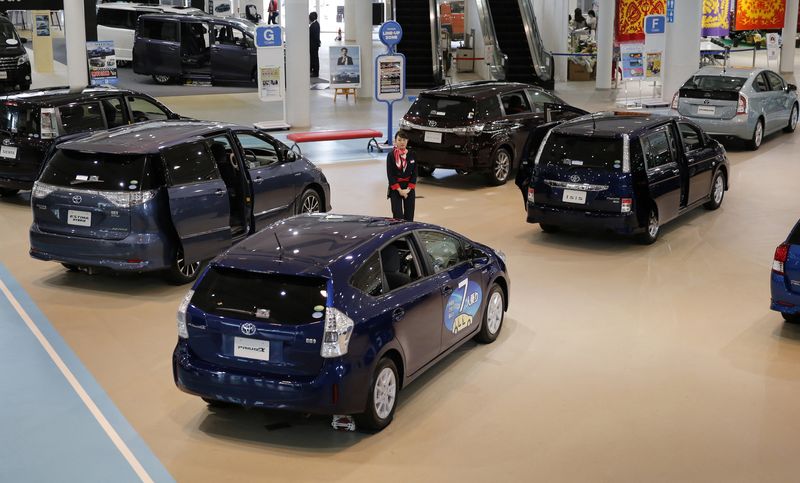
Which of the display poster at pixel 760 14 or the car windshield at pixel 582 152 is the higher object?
the display poster at pixel 760 14

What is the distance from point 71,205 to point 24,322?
4.08ft

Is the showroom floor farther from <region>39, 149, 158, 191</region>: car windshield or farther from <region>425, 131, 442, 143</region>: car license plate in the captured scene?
<region>425, 131, 442, 143</region>: car license plate

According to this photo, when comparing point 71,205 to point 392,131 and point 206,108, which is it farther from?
point 206,108

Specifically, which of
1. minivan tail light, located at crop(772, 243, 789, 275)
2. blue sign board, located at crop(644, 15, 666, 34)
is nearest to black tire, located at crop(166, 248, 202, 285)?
minivan tail light, located at crop(772, 243, 789, 275)

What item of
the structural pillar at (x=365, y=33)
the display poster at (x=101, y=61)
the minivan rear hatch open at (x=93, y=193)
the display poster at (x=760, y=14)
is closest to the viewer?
the minivan rear hatch open at (x=93, y=193)

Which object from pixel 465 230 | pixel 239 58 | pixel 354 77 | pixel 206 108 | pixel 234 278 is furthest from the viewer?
pixel 239 58

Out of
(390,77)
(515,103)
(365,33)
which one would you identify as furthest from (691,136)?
(365,33)

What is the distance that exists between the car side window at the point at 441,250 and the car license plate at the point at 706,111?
11665 mm

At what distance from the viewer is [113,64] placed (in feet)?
65.5

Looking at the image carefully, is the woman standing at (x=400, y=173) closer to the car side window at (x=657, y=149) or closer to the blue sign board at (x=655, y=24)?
the car side window at (x=657, y=149)

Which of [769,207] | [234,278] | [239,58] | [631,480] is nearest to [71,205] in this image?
[234,278]

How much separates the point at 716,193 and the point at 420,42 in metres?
16.9

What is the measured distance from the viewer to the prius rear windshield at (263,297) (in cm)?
Result: 676

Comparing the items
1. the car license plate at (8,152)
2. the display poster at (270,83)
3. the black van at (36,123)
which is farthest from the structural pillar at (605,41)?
the car license plate at (8,152)
